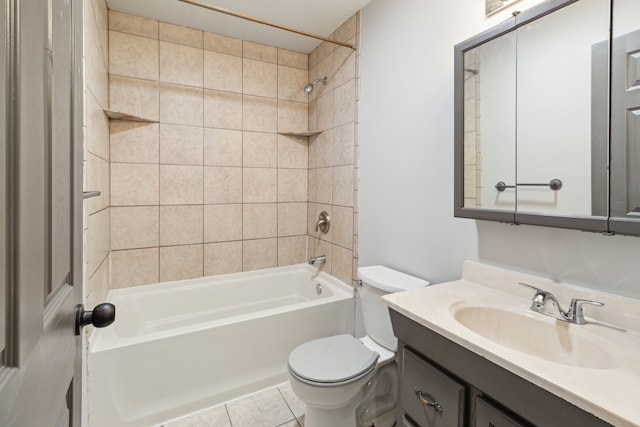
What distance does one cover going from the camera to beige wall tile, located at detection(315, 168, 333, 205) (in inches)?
99.2

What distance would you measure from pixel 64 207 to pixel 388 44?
1.89 meters

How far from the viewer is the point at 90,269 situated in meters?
1.47

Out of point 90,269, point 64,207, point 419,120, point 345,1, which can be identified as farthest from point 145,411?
point 345,1

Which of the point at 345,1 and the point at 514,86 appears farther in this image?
the point at 345,1

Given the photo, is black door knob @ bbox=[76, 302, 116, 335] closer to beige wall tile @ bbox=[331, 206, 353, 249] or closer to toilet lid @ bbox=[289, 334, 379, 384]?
toilet lid @ bbox=[289, 334, 379, 384]

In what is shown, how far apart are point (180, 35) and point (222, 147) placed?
2.87 feet

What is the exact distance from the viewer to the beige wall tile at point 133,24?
213 centimetres

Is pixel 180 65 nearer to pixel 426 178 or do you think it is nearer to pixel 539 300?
pixel 426 178

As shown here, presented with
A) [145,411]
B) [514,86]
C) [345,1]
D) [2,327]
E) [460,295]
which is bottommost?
[145,411]

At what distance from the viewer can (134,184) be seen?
225cm

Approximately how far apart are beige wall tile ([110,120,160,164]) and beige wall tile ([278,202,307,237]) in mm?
1105

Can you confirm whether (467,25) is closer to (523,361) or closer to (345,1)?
(345,1)

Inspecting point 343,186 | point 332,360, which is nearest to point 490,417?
point 332,360

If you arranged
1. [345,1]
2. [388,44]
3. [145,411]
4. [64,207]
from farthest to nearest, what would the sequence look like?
[345,1]
[388,44]
[145,411]
[64,207]
